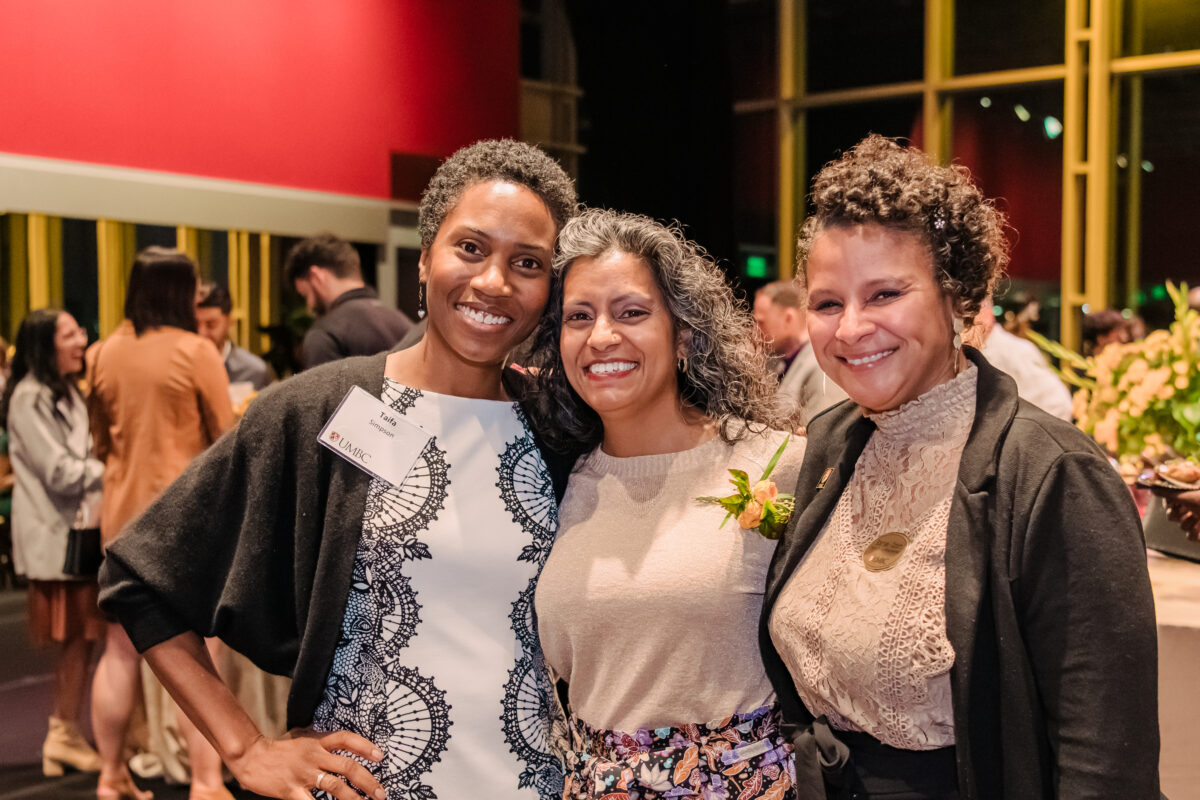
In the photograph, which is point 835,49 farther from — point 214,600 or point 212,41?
point 214,600

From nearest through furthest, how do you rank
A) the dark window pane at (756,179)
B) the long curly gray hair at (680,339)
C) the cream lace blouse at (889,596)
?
1. the cream lace blouse at (889,596)
2. the long curly gray hair at (680,339)
3. the dark window pane at (756,179)

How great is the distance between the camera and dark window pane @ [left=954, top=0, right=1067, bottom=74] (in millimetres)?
7742

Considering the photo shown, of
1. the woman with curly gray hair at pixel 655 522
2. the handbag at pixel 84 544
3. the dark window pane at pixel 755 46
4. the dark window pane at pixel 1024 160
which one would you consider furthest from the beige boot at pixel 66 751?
the dark window pane at pixel 755 46

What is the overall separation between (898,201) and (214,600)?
120 cm

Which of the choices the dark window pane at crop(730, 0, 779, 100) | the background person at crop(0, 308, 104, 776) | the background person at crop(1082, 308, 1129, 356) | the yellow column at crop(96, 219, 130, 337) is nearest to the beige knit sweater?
the background person at crop(0, 308, 104, 776)

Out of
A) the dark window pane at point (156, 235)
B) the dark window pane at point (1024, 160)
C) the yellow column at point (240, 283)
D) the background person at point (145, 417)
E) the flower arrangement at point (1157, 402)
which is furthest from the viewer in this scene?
the dark window pane at point (1024, 160)

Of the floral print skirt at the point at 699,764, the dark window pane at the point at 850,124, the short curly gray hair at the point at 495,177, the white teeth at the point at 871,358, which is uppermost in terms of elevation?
the dark window pane at the point at 850,124

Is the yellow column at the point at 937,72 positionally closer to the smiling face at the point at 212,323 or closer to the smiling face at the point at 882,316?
the smiling face at the point at 212,323

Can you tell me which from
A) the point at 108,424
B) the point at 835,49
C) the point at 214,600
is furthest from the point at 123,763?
the point at 835,49

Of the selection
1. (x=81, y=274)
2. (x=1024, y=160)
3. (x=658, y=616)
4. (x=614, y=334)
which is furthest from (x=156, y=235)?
(x=1024, y=160)

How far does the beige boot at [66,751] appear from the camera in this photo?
4301 millimetres

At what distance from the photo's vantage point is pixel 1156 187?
7.59 metres

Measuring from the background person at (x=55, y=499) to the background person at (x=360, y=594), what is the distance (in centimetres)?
286

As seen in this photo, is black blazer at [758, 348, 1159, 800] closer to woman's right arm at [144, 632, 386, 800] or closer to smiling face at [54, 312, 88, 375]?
woman's right arm at [144, 632, 386, 800]
